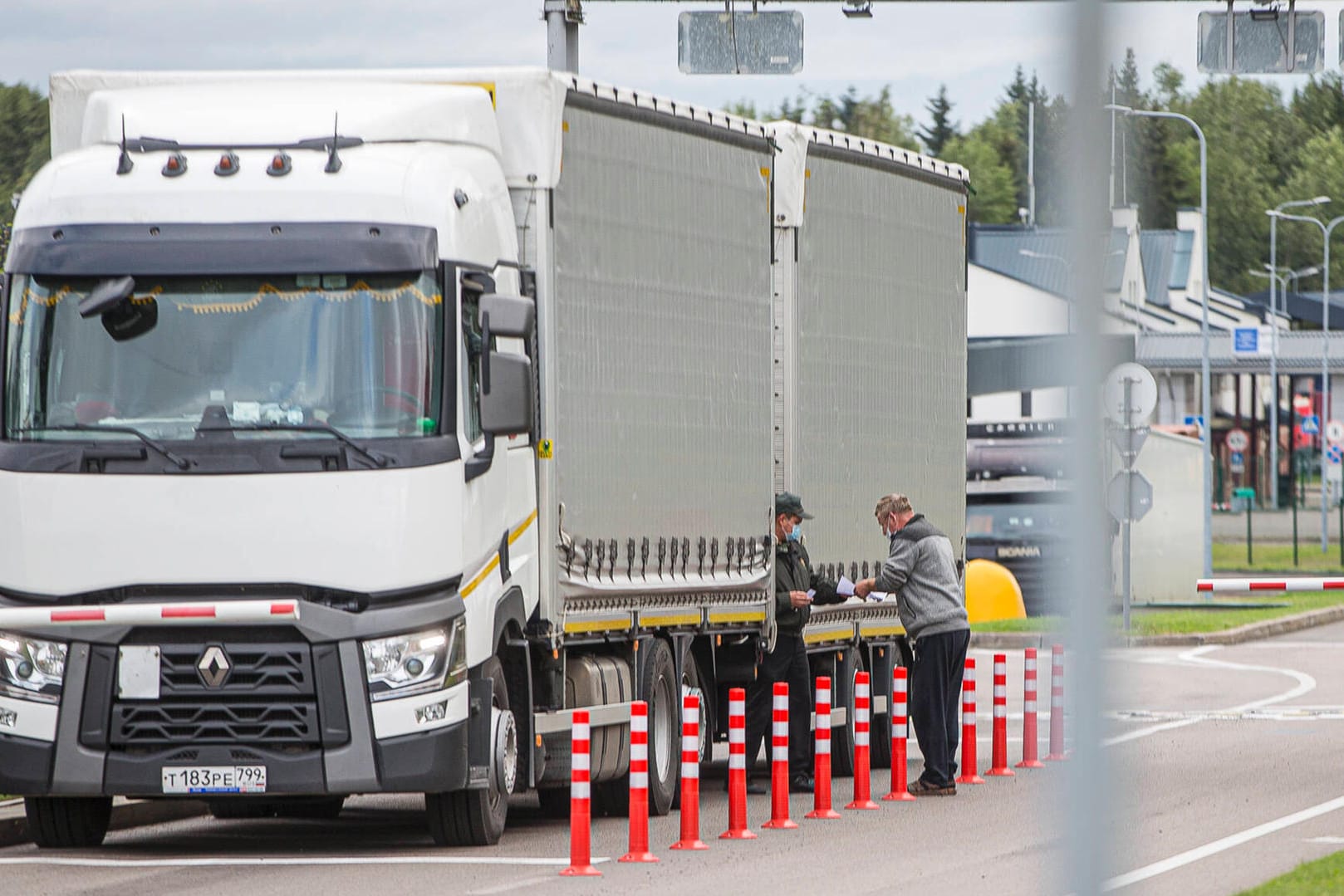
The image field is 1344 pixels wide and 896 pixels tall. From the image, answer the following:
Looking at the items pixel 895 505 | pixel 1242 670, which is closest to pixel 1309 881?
pixel 895 505

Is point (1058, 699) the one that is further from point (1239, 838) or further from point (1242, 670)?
point (1242, 670)

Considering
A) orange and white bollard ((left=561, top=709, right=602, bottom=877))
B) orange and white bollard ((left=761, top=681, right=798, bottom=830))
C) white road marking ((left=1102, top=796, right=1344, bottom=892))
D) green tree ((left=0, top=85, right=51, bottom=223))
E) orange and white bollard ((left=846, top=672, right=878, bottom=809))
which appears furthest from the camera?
green tree ((left=0, top=85, right=51, bottom=223))

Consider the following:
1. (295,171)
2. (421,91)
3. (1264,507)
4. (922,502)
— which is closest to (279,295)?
(295,171)

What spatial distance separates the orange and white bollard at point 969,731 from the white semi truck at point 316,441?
10.1 ft

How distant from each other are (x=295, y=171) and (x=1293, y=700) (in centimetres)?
1523

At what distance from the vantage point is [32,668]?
1135cm

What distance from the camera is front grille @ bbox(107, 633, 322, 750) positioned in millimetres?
11266

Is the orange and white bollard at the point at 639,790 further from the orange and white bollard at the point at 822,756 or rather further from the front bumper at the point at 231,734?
the orange and white bollard at the point at 822,756

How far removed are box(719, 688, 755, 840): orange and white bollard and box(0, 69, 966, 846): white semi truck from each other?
965 millimetres

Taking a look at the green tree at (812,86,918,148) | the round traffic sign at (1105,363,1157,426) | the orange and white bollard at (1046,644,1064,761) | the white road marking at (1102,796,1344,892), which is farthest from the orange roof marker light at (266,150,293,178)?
the green tree at (812,86,918,148)

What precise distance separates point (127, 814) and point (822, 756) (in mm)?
3920

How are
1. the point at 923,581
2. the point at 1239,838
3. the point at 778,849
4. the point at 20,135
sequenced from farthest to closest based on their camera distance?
the point at 20,135, the point at 923,581, the point at 1239,838, the point at 778,849

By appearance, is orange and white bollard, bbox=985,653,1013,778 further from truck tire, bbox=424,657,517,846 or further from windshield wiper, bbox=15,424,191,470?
windshield wiper, bbox=15,424,191,470

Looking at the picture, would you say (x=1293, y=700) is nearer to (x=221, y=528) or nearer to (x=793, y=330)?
(x=793, y=330)
